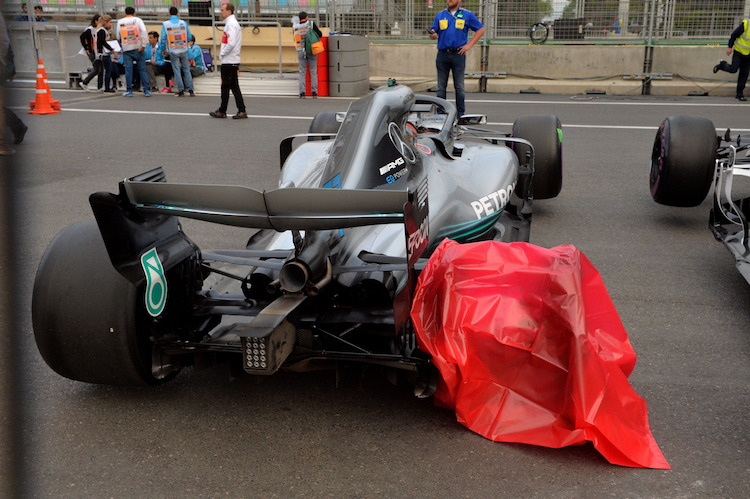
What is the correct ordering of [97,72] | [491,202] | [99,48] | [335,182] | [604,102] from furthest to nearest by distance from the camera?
[97,72]
[99,48]
[604,102]
[491,202]
[335,182]

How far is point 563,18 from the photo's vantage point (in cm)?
1683

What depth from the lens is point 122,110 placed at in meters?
14.4

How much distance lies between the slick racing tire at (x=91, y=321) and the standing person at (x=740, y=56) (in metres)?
14.5

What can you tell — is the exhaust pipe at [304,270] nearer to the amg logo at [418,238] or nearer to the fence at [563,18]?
the amg logo at [418,238]

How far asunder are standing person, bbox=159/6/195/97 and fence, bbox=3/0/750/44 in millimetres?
2625

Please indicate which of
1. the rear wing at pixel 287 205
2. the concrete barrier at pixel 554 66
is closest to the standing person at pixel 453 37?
the concrete barrier at pixel 554 66

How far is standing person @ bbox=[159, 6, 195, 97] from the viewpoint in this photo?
635 inches

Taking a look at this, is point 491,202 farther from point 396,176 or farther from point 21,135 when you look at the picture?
point 21,135

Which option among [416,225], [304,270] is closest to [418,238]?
[416,225]

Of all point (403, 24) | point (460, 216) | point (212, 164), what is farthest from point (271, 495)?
point (403, 24)

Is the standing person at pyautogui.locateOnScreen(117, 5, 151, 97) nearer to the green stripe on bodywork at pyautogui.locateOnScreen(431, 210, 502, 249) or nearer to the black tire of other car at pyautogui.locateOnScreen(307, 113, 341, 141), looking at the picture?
the black tire of other car at pyautogui.locateOnScreen(307, 113, 341, 141)

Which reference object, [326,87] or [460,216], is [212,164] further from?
[326,87]

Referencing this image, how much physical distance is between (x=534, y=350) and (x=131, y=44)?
597 inches

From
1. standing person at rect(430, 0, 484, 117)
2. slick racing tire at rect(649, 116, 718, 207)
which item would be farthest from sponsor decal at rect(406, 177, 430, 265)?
standing person at rect(430, 0, 484, 117)
